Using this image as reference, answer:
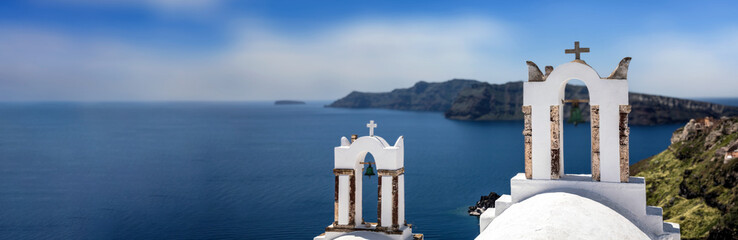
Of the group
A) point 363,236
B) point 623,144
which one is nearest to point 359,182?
point 363,236

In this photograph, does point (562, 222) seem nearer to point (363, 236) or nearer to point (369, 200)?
point (363, 236)

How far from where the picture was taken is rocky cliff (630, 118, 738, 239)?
1503 inches

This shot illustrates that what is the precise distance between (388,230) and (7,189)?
70.1 metres

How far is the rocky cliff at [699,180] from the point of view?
125 ft

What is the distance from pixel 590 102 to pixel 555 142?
1.21 meters

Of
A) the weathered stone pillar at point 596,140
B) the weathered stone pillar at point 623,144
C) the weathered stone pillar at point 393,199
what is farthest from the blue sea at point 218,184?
the weathered stone pillar at point 623,144

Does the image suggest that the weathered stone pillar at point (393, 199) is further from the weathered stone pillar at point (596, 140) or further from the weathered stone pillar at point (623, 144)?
the weathered stone pillar at point (623, 144)

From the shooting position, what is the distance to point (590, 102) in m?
13.5

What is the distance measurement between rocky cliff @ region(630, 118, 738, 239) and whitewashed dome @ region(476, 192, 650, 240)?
2959 cm

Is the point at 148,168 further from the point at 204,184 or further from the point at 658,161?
the point at 658,161

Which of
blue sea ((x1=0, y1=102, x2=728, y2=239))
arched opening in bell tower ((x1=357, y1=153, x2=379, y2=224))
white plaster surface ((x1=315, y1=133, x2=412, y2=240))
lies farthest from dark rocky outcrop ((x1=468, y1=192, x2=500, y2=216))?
white plaster surface ((x1=315, y1=133, x2=412, y2=240))

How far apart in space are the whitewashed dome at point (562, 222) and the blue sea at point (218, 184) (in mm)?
32034

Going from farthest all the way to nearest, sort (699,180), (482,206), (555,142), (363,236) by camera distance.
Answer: (482,206) → (699,180) → (363,236) → (555,142)

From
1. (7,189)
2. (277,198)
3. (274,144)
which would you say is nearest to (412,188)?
(277,198)
